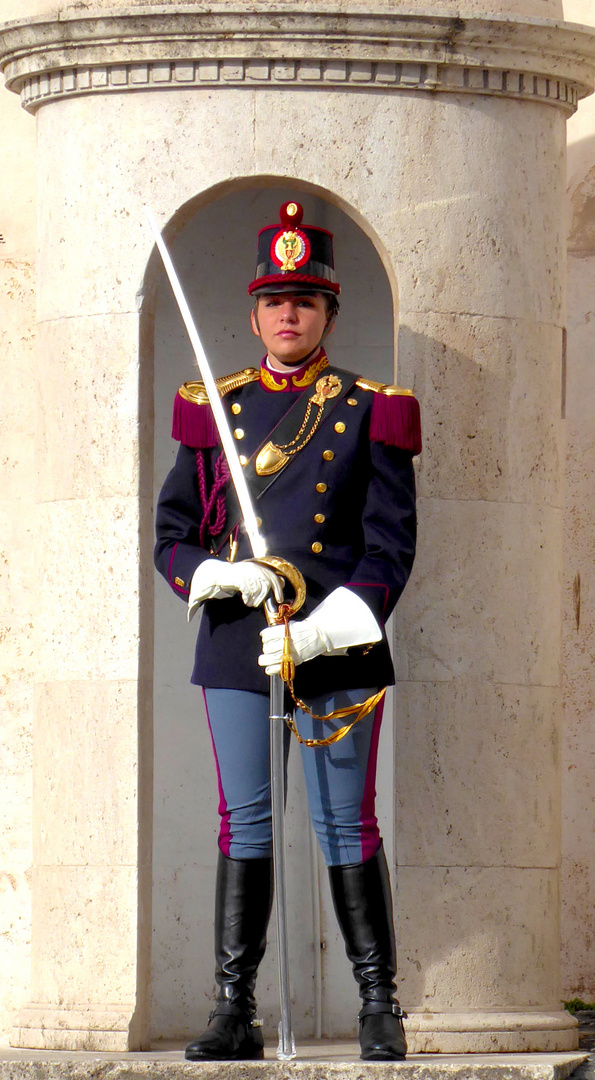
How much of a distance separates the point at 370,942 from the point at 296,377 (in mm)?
1617

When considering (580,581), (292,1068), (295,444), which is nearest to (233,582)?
(295,444)

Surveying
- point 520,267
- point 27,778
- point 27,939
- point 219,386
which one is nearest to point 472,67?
point 520,267

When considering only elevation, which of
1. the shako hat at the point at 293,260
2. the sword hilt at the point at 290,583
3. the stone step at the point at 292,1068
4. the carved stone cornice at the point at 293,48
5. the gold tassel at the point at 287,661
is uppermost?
the carved stone cornice at the point at 293,48

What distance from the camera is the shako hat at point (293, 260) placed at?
5.54 meters

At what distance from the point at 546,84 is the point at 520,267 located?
1.98 feet

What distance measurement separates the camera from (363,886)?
5348 mm

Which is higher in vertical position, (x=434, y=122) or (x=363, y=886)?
(x=434, y=122)

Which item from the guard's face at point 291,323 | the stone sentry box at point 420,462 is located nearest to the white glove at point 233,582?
the guard's face at point 291,323

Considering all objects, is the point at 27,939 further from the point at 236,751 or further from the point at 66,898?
the point at 236,751

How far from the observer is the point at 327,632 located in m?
5.20

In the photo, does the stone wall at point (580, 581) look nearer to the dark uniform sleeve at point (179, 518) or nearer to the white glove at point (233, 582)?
the dark uniform sleeve at point (179, 518)

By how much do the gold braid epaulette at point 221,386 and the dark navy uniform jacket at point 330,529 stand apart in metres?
0.14

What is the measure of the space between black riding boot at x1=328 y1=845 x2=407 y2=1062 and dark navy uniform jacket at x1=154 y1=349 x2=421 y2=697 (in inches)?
20.7

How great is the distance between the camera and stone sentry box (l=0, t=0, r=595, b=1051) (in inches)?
237
